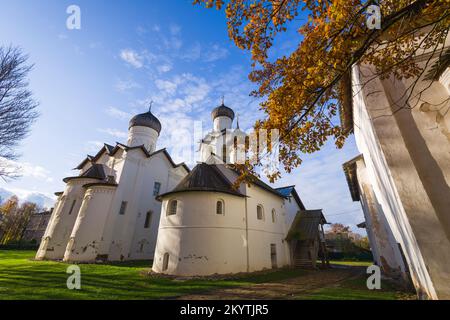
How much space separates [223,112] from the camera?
84.8ft

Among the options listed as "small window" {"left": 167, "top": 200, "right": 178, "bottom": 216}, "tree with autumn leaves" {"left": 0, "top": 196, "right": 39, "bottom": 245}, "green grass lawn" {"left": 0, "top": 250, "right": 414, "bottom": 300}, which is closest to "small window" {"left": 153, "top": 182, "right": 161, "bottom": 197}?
"small window" {"left": 167, "top": 200, "right": 178, "bottom": 216}

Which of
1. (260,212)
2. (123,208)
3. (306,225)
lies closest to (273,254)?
(260,212)

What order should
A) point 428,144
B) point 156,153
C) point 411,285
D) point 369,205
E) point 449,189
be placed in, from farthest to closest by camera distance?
point 156,153 → point 369,205 → point 411,285 → point 428,144 → point 449,189

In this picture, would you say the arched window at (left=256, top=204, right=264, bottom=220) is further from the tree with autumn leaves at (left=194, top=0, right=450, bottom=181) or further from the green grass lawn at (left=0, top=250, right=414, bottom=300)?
the tree with autumn leaves at (left=194, top=0, right=450, bottom=181)

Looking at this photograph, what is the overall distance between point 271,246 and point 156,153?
49.6ft

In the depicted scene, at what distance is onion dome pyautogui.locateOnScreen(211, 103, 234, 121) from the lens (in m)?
25.9

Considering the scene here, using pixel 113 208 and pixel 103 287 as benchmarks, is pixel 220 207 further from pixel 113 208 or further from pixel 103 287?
pixel 113 208

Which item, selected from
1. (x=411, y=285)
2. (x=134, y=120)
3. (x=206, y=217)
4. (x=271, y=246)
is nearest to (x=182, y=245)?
(x=206, y=217)

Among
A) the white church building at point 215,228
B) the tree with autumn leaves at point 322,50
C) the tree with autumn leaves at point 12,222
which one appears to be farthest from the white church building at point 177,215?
the tree with autumn leaves at point 12,222

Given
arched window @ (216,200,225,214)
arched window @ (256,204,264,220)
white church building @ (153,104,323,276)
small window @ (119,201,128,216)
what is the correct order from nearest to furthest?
white church building @ (153,104,323,276) → arched window @ (216,200,225,214) → arched window @ (256,204,264,220) → small window @ (119,201,128,216)

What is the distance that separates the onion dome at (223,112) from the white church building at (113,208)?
787 cm

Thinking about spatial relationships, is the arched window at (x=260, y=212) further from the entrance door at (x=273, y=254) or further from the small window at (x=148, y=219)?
the small window at (x=148, y=219)

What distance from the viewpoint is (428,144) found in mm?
5172
